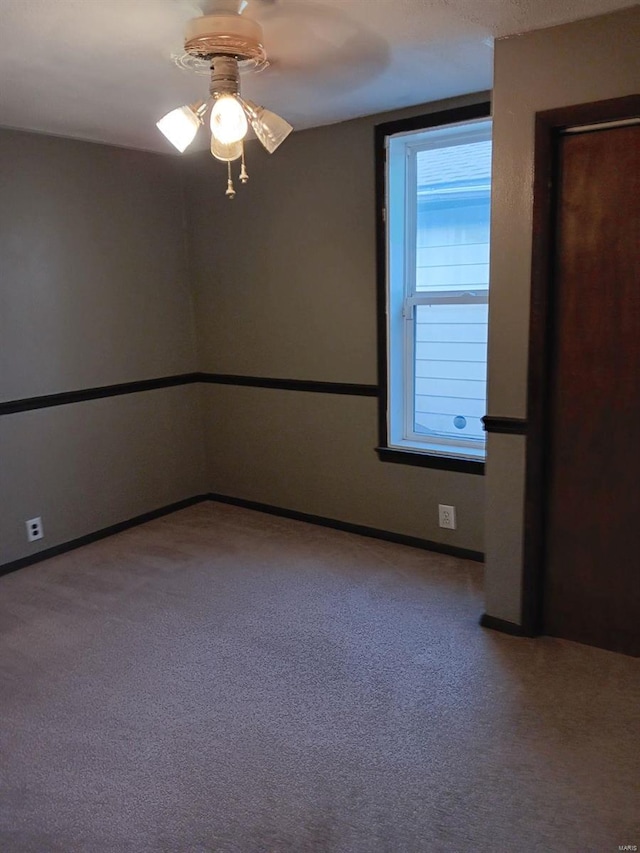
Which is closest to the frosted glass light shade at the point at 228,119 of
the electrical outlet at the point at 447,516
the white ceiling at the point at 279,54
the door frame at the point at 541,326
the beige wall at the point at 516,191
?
the white ceiling at the point at 279,54

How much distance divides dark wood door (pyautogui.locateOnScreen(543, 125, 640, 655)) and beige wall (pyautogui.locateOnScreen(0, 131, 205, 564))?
2.48 metres

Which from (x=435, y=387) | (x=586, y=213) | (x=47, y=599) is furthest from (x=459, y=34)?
(x=47, y=599)

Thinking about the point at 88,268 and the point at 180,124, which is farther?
the point at 88,268

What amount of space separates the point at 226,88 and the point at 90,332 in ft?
6.21

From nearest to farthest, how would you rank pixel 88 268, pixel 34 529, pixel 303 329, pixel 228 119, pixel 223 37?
1. pixel 223 37
2. pixel 228 119
3. pixel 34 529
4. pixel 88 268
5. pixel 303 329

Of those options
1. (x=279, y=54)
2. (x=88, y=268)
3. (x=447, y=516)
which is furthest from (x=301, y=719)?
(x=88, y=268)

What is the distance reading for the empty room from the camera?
6.36 ft

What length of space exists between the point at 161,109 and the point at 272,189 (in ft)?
2.85

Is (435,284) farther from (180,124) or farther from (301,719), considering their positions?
(301,719)

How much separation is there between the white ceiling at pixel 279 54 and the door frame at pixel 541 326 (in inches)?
11.9

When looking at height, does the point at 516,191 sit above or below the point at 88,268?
above

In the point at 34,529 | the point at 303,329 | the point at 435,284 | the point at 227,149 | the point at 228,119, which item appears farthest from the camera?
the point at 303,329

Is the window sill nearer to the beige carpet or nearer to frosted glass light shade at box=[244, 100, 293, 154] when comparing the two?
the beige carpet

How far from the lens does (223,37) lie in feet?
6.51
